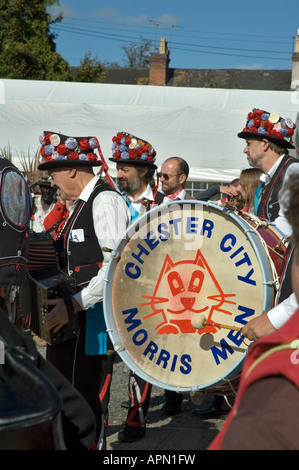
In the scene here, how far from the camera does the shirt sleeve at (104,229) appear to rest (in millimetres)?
3422

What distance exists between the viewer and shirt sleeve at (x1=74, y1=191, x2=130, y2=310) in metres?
3.42

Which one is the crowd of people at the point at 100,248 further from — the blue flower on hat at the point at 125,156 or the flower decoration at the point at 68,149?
the blue flower on hat at the point at 125,156

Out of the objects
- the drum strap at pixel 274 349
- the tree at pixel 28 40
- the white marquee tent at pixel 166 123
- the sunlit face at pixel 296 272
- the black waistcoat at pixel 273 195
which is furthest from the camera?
the tree at pixel 28 40

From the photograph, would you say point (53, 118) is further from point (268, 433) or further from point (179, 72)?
point (179, 72)

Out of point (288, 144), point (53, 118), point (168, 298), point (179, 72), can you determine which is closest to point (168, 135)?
point (53, 118)

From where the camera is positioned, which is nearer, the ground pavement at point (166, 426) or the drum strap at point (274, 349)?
the drum strap at point (274, 349)

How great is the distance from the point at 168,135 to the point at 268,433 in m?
11.1

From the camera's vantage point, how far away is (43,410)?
136 cm

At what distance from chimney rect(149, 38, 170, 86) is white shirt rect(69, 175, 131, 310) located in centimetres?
3124

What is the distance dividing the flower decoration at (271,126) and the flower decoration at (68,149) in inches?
44.0

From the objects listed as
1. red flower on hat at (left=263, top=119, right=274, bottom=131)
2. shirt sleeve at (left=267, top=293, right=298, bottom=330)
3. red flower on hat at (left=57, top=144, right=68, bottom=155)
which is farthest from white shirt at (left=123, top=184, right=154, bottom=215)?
shirt sleeve at (left=267, top=293, right=298, bottom=330)

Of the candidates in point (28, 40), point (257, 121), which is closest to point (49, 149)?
point (257, 121)

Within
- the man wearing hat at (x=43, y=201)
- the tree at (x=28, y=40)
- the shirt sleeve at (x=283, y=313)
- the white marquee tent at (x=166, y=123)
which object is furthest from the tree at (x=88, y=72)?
the shirt sleeve at (x=283, y=313)

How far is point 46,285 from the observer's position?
128 inches
